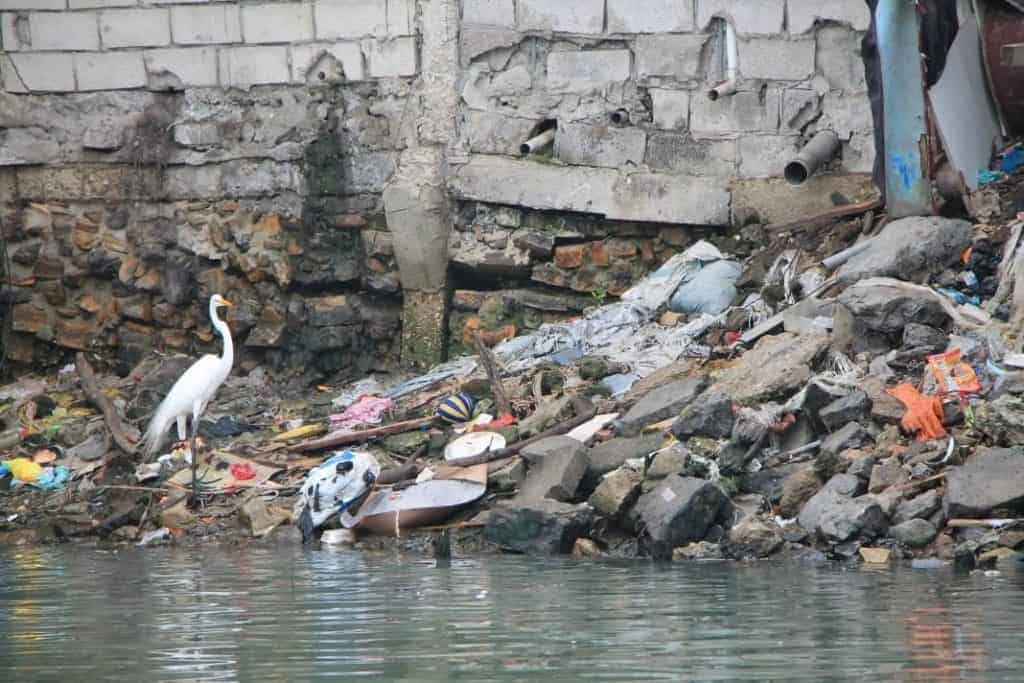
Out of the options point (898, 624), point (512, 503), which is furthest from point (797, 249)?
point (898, 624)

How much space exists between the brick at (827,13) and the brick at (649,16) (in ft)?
2.52

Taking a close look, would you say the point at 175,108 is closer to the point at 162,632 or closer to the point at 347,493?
the point at 347,493

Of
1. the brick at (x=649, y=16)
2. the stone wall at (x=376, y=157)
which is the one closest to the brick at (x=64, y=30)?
the stone wall at (x=376, y=157)

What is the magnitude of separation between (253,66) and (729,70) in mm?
3702

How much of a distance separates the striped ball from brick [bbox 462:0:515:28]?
312 cm

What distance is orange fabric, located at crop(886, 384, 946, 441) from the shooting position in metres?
9.46

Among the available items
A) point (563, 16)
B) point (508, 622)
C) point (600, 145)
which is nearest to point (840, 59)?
point (600, 145)

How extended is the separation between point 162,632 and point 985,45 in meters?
7.42

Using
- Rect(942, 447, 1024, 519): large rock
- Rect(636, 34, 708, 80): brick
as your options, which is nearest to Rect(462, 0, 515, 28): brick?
Rect(636, 34, 708, 80): brick

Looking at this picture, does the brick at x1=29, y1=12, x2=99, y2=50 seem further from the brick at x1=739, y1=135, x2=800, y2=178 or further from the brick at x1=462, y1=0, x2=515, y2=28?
the brick at x1=739, y1=135, x2=800, y2=178

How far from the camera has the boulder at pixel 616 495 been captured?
30.4ft

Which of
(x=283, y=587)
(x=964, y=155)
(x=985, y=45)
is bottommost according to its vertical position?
(x=283, y=587)

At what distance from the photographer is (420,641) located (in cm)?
646

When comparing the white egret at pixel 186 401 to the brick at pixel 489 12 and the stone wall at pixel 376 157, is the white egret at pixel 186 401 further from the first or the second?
the brick at pixel 489 12
